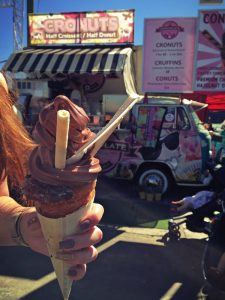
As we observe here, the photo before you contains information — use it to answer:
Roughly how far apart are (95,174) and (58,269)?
1.20 ft

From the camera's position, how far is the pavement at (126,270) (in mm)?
3398

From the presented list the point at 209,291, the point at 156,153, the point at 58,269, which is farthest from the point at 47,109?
the point at 156,153

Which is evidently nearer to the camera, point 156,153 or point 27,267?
point 27,267

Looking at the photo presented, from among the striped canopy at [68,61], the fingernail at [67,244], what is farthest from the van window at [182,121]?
the fingernail at [67,244]

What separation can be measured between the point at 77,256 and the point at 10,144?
0.63 m

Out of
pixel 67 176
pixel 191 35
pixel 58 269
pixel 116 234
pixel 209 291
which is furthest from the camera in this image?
pixel 191 35

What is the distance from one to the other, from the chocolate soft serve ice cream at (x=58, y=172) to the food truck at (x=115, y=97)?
163 inches

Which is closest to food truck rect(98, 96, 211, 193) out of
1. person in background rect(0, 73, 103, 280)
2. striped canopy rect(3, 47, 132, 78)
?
striped canopy rect(3, 47, 132, 78)

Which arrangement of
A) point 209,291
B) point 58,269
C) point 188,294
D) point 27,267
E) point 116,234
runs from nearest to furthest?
point 58,269 → point 209,291 → point 188,294 → point 27,267 → point 116,234

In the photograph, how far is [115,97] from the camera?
9.96 metres

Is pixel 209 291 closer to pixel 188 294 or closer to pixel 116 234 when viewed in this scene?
pixel 188 294

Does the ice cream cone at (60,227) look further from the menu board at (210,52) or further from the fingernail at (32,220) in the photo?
the menu board at (210,52)

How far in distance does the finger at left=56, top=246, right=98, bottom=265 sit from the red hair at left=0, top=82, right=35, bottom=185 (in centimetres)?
51

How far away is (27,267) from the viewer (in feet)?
12.7
